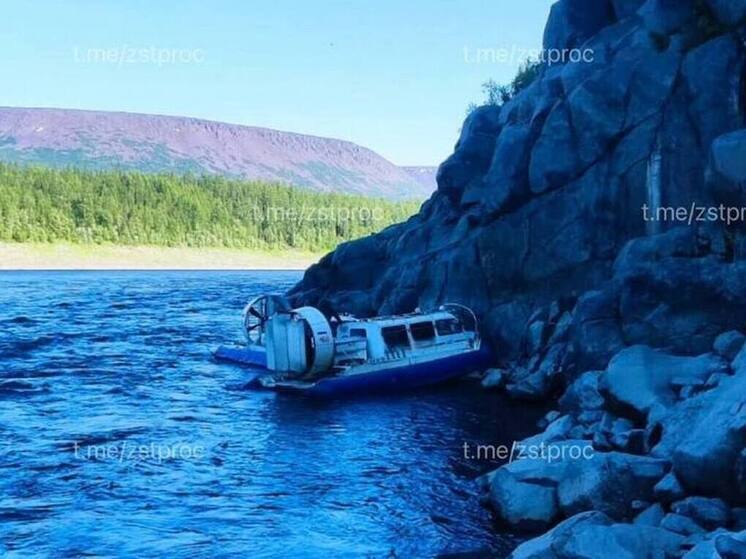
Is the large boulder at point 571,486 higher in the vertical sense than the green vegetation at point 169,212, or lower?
lower

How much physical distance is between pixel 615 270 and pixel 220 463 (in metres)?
18.4

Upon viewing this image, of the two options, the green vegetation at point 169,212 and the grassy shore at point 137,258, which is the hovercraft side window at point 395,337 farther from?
the green vegetation at point 169,212

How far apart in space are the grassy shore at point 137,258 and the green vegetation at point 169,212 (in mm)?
2515

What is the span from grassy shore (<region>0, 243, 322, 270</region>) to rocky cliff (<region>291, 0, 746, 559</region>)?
95076 millimetres

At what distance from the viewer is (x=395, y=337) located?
127ft

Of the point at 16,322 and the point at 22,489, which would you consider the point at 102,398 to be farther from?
the point at 16,322

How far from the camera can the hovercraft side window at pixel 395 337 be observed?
38281mm

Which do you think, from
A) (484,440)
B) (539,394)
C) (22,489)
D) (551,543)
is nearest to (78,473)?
(22,489)

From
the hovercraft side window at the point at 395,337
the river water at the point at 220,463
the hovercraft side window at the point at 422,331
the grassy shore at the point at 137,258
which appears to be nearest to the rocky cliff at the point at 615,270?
the river water at the point at 220,463
